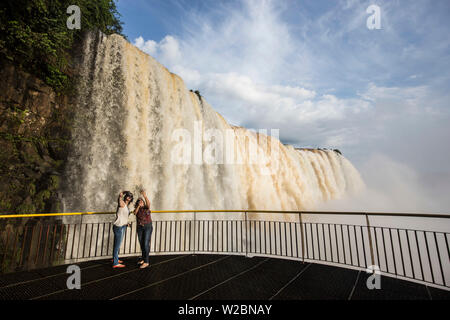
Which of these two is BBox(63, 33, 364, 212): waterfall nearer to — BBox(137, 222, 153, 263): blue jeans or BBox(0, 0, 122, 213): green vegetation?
BBox(0, 0, 122, 213): green vegetation

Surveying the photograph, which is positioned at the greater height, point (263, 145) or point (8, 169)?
point (263, 145)

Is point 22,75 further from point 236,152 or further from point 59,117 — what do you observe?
point 236,152

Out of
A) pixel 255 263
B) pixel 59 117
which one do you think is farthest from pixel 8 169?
pixel 255 263

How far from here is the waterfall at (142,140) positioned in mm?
9906

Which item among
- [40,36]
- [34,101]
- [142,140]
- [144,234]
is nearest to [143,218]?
[144,234]

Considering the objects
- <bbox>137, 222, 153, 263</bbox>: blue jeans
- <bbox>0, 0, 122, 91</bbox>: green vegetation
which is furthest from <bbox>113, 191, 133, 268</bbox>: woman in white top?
<bbox>0, 0, 122, 91</bbox>: green vegetation

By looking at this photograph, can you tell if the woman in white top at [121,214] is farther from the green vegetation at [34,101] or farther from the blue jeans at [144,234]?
the green vegetation at [34,101]

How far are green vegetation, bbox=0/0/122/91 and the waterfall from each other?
77 centimetres

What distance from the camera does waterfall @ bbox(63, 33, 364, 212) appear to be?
9.91 m

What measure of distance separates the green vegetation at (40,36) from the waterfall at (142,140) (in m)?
0.77

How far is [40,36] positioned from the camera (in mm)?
9195

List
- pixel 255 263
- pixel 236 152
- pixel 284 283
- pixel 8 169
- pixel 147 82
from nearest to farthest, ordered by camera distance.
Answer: pixel 284 283 → pixel 255 263 → pixel 8 169 → pixel 147 82 → pixel 236 152

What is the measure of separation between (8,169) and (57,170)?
155cm

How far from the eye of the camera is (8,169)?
8.34 meters
